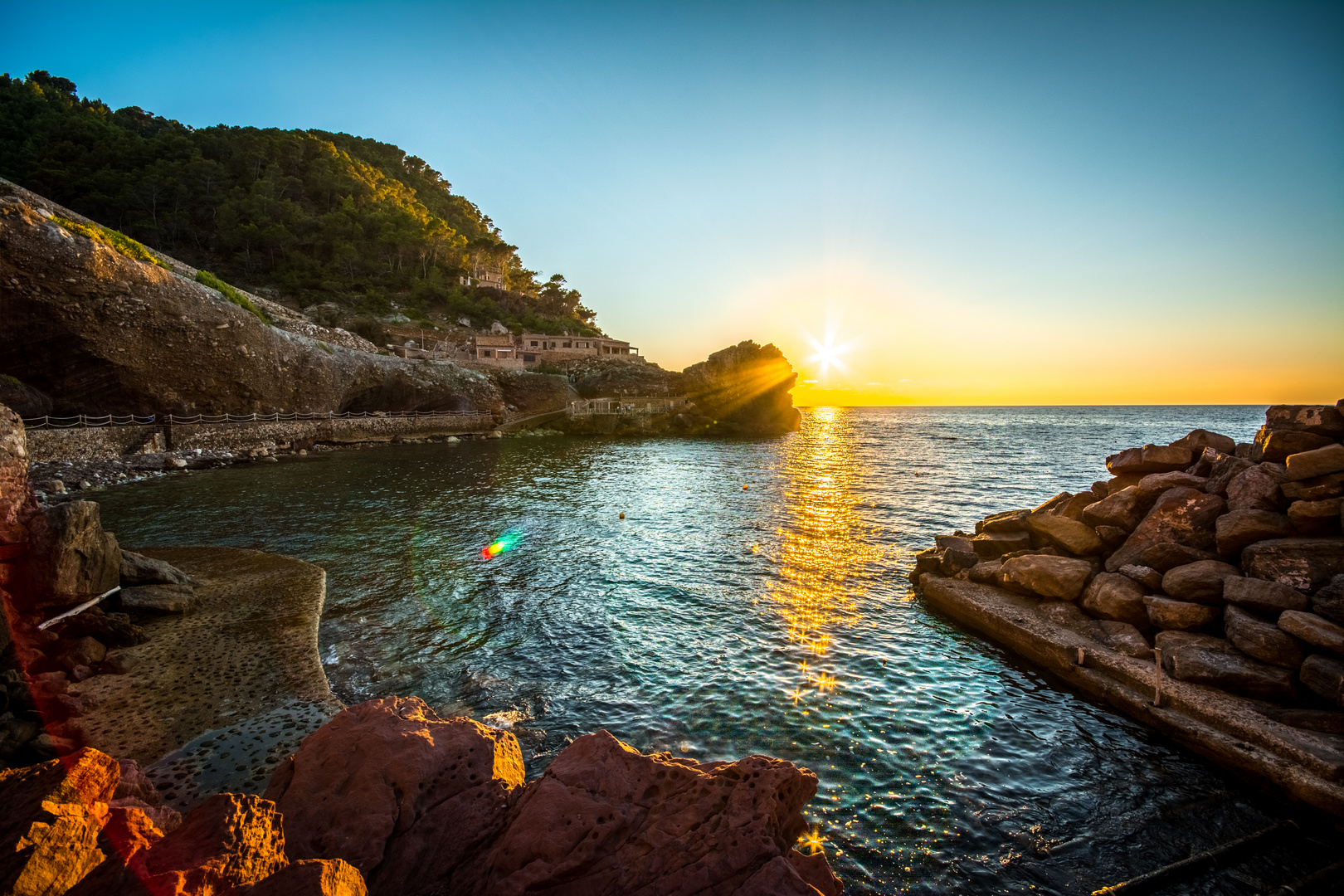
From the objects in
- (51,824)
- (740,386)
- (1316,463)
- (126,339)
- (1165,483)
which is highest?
(126,339)

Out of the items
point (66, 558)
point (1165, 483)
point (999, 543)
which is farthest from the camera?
point (999, 543)

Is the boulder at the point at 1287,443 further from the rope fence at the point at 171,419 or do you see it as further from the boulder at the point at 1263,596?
the rope fence at the point at 171,419

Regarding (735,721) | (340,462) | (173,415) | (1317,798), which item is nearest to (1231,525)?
(1317,798)

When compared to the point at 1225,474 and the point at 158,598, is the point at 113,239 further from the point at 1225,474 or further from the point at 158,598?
the point at 1225,474

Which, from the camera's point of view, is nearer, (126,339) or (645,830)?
(645,830)

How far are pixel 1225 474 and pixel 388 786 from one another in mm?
14106

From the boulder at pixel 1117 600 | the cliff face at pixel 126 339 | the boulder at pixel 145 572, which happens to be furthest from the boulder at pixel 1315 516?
the cliff face at pixel 126 339

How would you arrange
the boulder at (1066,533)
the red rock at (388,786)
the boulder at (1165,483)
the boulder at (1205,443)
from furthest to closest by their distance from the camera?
1. the boulder at (1205,443)
2. the boulder at (1066,533)
3. the boulder at (1165,483)
4. the red rock at (388,786)

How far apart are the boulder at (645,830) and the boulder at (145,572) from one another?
10708mm

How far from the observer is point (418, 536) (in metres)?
17.0

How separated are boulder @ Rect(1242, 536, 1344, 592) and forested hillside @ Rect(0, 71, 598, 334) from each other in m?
87.3

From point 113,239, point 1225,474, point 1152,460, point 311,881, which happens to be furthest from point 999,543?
point 113,239

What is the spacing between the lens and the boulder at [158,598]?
9.53m

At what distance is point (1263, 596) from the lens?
7.57 m
